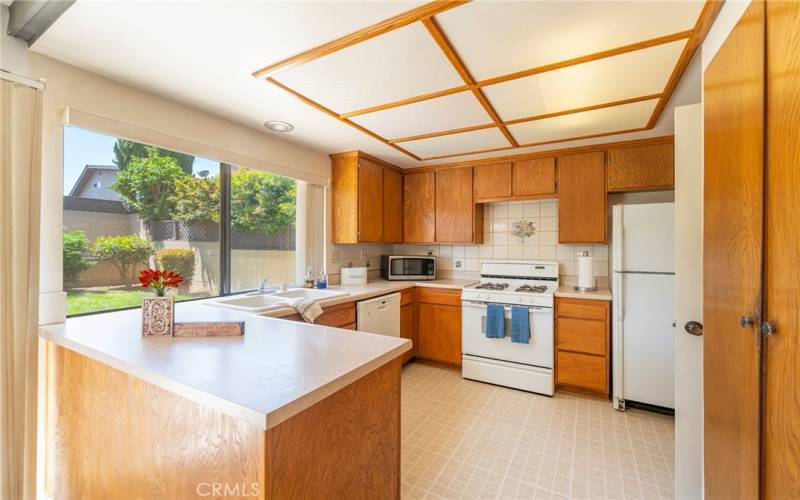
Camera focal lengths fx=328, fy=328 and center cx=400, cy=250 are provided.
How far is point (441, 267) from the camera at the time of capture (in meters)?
4.09

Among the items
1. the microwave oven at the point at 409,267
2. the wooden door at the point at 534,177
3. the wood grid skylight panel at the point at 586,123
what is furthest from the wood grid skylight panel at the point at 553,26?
the microwave oven at the point at 409,267

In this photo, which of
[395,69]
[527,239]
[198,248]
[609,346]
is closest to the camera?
[395,69]

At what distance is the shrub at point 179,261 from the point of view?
2.22 meters

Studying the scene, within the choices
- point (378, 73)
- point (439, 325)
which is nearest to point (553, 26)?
point (378, 73)

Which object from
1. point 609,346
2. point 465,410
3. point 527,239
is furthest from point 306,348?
point 527,239

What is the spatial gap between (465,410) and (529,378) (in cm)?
69

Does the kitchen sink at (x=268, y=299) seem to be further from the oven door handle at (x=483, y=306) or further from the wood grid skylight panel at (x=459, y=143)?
the wood grid skylight panel at (x=459, y=143)

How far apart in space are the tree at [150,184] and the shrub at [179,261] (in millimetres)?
234

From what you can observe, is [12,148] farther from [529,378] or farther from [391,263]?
[529,378]

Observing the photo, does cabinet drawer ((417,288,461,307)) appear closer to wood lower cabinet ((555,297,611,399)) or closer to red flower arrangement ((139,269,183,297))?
wood lower cabinet ((555,297,611,399))

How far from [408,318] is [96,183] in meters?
2.67

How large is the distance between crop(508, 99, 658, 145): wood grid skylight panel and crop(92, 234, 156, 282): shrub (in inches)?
107

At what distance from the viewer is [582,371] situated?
276 centimetres

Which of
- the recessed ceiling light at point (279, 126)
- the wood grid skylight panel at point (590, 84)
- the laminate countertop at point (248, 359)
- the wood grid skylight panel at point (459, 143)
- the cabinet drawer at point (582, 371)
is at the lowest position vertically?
the cabinet drawer at point (582, 371)
